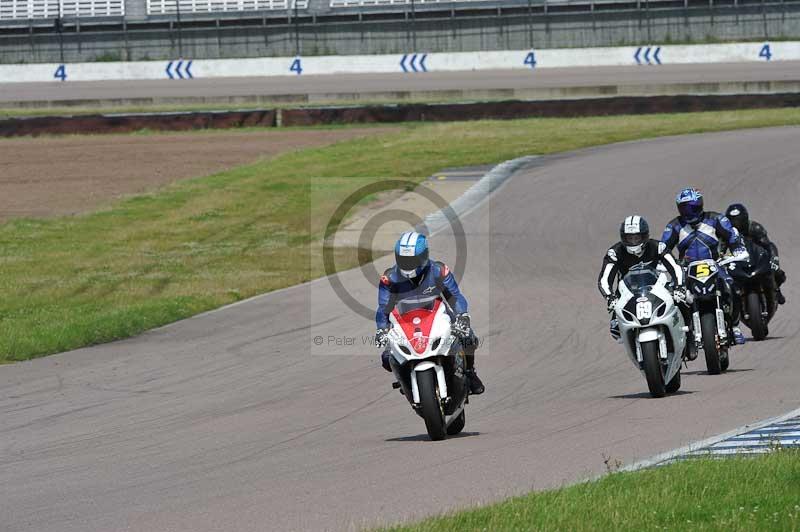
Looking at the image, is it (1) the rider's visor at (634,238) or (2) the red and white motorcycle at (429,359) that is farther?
(1) the rider's visor at (634,238)

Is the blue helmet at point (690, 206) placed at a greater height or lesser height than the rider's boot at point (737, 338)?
greater

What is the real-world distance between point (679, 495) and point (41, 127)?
39.1 meters

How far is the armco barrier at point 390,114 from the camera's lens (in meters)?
41.9

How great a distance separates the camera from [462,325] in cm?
1003

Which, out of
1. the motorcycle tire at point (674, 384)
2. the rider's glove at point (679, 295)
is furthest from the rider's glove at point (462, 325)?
the motorcycle tire at point (674, 384)

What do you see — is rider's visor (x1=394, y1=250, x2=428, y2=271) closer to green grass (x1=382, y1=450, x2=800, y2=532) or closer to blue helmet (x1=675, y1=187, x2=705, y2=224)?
green grass (x1=382, y1=450, x2=800, y2=532)

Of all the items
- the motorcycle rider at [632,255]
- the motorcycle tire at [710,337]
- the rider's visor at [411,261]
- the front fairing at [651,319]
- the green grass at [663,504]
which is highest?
the rider's visor at [411,261]

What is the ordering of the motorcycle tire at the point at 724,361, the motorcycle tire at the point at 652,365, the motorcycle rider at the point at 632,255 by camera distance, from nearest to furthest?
the motorcycle tire at the point at 652,365, the motorcycle rider at the point at 632,255, the motorcycle tire at the point at 724,361

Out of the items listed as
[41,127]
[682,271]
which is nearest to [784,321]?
[682,271]

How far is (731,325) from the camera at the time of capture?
13914mm

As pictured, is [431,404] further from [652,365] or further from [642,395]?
[642,395]

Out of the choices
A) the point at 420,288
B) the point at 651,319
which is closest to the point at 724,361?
the point at 651,319

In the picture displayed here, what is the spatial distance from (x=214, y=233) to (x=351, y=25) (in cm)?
3214

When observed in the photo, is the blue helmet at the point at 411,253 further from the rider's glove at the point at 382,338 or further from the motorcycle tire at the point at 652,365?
Result: the motorcycle tire at the point at 652,365
